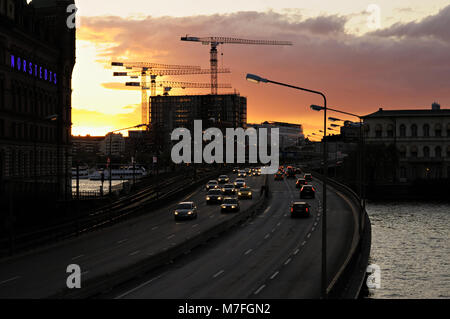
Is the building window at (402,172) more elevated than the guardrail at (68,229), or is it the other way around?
the building window at (402,172)

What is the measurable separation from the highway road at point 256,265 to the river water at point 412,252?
150 inches

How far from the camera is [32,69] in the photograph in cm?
7381

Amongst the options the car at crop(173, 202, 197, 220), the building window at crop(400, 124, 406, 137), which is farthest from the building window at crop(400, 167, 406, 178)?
the car at crop(173, 202, 197, 220)

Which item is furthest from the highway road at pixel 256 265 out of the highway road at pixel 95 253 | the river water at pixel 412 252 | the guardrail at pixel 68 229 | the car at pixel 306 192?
the car at pixel 306 192

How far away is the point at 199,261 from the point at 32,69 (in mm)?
48002

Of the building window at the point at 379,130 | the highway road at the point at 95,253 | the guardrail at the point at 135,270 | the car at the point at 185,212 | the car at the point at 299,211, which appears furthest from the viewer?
the building window at the point at 379,130

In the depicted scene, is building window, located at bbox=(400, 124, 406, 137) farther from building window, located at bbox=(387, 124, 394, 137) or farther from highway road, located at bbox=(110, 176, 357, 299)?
highway road, located at bbox=(110, 176, 357, 299)

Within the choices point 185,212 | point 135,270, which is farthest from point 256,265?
point 185,212

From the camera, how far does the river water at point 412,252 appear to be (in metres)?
38.0

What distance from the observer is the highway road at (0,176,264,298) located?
28.3 m

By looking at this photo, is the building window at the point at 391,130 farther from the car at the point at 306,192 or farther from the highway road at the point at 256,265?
the highway road at the point at 256,265

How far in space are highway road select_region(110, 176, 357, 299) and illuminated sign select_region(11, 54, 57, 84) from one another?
33981 millimetres
